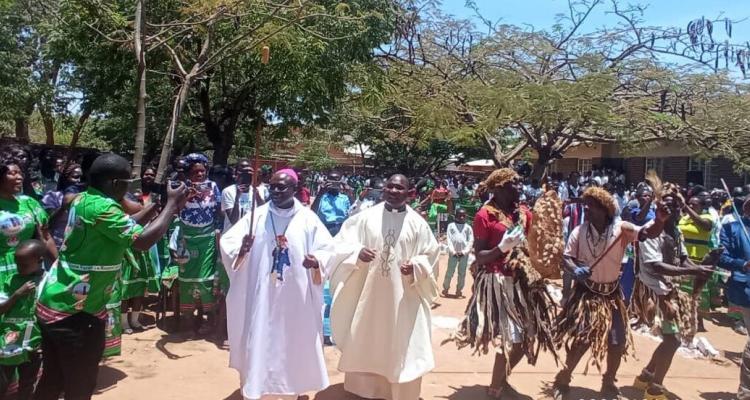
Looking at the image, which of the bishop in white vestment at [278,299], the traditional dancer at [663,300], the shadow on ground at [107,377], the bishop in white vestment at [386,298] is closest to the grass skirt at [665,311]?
the traditional dancer at [663,300]

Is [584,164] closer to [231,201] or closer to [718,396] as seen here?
[718,396]

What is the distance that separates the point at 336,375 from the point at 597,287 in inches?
94.0

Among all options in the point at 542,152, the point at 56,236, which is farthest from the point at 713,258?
the point at 542,152

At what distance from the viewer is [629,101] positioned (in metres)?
14.6

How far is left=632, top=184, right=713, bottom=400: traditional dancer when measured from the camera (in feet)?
16.0

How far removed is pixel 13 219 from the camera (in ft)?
11.9

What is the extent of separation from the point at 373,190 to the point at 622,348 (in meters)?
4.88

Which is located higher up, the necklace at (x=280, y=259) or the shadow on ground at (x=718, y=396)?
the necklace at (x=280, y=259)

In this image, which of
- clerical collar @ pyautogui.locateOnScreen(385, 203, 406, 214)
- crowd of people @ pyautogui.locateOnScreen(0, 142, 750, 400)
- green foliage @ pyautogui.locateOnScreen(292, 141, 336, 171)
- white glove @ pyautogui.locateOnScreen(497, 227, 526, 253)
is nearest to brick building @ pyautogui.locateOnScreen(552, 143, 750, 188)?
crowd of people @ pyautogui.locateOnScreen(0, 142, 750, 400)

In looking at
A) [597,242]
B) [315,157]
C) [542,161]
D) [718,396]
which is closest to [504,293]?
[597,242]

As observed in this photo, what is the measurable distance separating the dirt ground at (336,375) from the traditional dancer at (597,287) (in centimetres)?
62

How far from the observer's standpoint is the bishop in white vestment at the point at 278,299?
13.7 feet

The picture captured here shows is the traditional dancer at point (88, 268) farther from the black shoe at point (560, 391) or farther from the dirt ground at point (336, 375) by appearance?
the black shoe at point (560, 391)

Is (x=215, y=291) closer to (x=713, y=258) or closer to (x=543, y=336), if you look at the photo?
(x=543, y=336)
